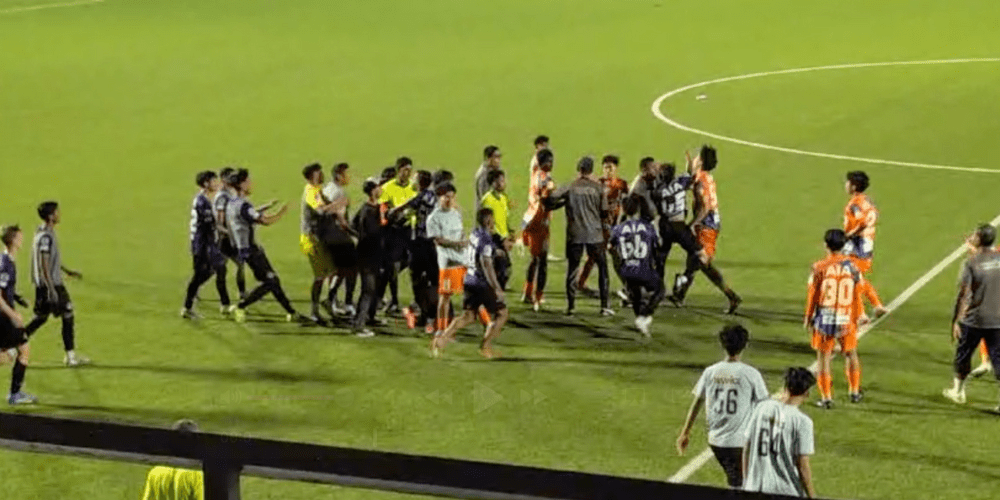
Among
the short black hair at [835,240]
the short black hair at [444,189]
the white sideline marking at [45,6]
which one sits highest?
the white sideline marking at [45,6]

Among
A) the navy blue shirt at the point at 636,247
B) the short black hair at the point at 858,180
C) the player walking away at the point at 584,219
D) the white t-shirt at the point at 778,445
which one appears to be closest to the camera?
the white t-shirt at the point at 778,445

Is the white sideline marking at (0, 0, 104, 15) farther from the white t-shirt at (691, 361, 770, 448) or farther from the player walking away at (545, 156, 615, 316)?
the white t-shirt at (691, 361, 770, 448)

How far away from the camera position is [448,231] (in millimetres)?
19781

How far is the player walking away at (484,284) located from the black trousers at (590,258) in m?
2.23

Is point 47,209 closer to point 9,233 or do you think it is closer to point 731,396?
point 9,233

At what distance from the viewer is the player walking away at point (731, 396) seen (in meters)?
13.0

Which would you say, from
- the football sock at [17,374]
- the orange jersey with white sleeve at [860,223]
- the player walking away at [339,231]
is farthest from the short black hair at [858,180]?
the football sock at [17,374]

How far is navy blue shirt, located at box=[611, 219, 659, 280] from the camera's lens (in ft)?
65.6

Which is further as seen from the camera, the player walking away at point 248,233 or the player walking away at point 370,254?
the player walking away at point 248,233

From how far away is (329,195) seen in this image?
21469 mm

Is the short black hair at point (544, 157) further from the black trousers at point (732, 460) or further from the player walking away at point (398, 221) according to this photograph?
the black trousers at point (732, 460)

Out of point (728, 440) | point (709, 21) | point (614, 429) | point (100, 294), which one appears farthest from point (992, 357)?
point (709, 21)

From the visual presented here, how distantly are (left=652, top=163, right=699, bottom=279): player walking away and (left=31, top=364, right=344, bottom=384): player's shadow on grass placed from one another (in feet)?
14.6

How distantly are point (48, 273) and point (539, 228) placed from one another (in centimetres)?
607
